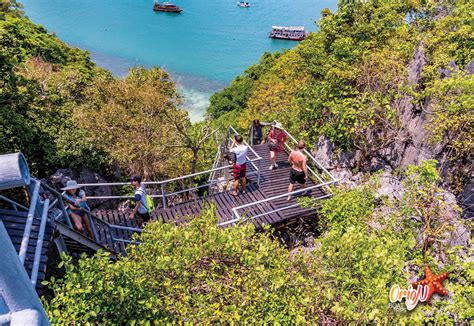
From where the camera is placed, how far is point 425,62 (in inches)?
431

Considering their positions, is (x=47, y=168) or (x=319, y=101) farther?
(x=47, y=168)

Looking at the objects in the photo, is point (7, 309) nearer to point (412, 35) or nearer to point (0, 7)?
point (412, 35)

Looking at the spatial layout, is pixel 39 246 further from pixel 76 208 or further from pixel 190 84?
pixel 190 84

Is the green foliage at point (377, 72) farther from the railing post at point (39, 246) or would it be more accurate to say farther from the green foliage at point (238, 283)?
the railing post at point (39, 246)

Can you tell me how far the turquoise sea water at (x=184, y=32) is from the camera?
48812mm

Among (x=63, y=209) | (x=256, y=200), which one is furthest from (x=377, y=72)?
(x=63, y=209)

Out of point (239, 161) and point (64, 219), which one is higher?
point (64, 219)

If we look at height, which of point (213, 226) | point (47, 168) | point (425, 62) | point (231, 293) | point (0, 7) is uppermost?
point (0, 7)

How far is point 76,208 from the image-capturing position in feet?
24.6

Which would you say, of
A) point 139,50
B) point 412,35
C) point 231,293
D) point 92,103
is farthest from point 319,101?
point 139,50

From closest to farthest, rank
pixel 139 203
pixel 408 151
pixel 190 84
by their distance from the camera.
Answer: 1. pixel 139 203
2. pixel 408 151
3. pixel 190 84

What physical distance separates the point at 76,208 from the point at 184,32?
194ft

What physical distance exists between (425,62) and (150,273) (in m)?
10.4

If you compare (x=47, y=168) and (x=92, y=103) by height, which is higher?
(x=92, y=103)
